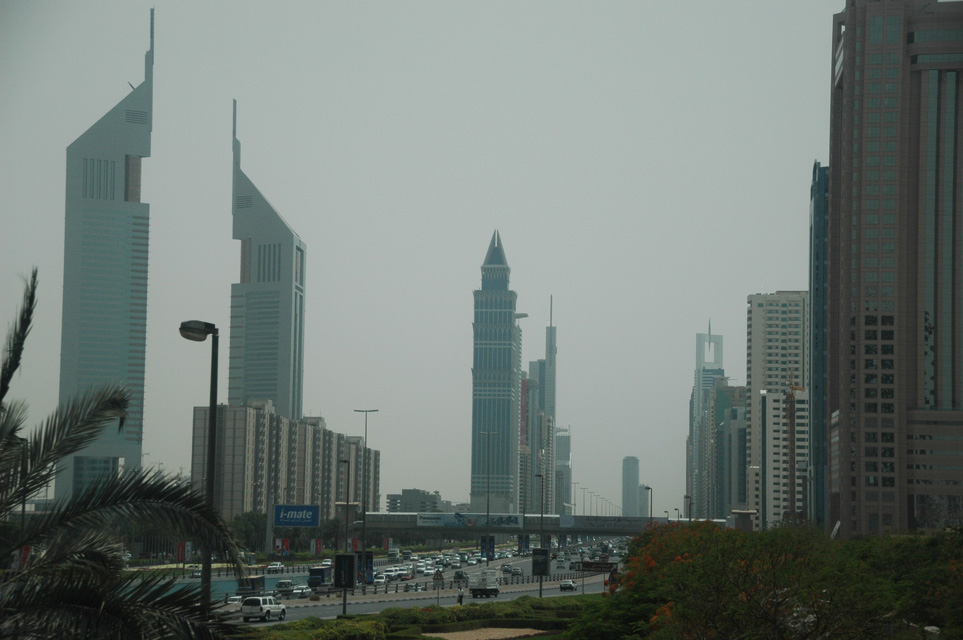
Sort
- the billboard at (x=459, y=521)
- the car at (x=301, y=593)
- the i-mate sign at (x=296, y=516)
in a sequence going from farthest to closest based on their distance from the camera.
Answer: the billboard at (x=459, y=521) → the i-mate sign at (x=296, y=516) → the car at (x=301, y=593)

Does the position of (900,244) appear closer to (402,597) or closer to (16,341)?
(402,597)

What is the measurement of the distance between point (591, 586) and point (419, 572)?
95.7ft

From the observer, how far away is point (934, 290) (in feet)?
482

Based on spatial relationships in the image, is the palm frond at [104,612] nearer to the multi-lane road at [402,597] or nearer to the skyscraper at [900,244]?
the multi-lane road at [402,597]

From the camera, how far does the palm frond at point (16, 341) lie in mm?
14859

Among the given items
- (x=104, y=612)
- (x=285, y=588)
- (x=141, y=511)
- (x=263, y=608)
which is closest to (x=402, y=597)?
(x=285, y=588)

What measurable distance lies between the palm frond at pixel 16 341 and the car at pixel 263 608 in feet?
147

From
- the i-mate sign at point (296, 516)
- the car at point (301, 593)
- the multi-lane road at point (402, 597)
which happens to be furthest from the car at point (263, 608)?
the i-mate sign at point (296, 516)

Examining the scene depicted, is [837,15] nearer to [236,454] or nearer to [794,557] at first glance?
[236,454]

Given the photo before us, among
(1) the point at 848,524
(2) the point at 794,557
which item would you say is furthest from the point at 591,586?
(2) the point at 794,557

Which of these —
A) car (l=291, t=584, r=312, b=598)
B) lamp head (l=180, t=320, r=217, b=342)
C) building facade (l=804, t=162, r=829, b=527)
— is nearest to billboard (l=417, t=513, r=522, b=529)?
building facade (l=804, t=162, r=829, b=527)

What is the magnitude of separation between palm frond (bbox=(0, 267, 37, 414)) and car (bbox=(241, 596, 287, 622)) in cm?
4477

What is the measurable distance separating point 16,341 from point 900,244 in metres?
144

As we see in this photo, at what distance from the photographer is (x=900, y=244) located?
14425 centimetres
